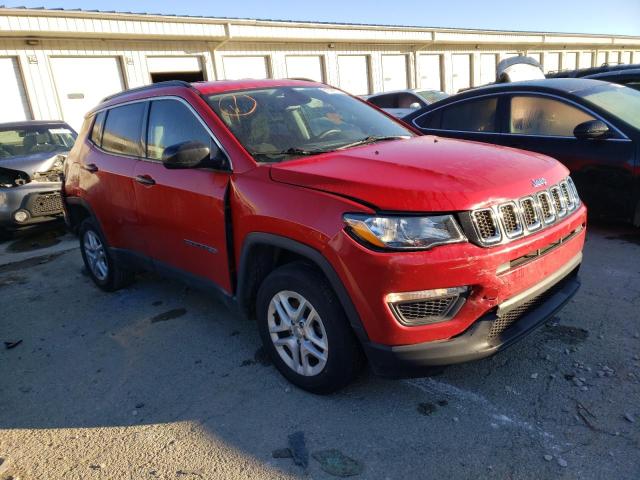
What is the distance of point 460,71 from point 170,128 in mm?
23251

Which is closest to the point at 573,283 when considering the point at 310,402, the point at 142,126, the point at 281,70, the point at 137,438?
the point at 310,402

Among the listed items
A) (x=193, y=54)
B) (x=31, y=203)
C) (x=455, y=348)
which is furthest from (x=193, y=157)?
(x=193, y=54)

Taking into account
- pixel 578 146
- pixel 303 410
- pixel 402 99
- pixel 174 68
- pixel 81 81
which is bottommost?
pixel 303 410

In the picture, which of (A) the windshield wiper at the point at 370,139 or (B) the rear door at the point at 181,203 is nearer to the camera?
(B) the rear door at the point at 181,203

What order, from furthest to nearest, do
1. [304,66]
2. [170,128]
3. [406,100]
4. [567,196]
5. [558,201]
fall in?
[304,66]
[406,100]
[170,128]
[567,196]
[558,201]

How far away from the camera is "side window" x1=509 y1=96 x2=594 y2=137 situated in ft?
17.0

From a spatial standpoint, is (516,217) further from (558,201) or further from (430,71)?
(430,71)

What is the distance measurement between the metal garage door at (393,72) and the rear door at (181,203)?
18.3 meters

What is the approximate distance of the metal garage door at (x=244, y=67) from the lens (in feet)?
53.4

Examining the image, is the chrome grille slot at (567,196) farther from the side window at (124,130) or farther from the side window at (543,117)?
the side window at (124,130)

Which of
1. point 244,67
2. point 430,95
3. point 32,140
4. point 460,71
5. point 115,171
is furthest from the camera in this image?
point 460,71

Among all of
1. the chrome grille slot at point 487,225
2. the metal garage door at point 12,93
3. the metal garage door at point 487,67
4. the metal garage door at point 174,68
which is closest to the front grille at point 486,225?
the chrome grille slot at point 487,225

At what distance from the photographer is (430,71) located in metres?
22.9

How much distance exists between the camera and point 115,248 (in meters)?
4.52
